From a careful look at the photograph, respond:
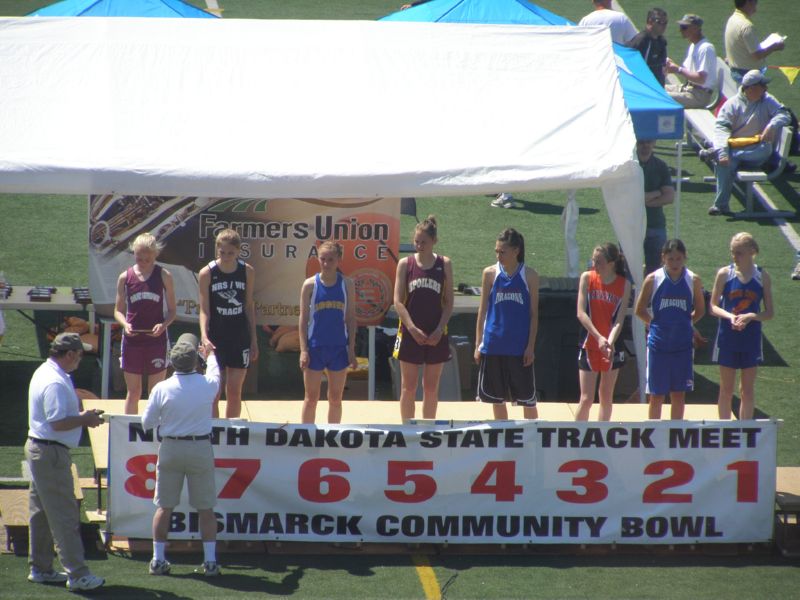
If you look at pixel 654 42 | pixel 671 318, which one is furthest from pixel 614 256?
pixel 654 42

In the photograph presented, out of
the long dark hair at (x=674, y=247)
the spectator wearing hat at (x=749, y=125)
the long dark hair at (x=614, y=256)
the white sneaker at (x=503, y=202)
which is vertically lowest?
the white sneaker at (x=503, y=202)

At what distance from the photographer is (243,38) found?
11.3 meters

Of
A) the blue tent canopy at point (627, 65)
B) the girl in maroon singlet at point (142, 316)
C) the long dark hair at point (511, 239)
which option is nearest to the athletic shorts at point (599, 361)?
the long dark hair at point (511, 239)

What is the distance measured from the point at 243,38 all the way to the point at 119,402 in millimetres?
3462

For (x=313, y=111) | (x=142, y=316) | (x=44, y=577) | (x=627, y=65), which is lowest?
(x=44, y=577)

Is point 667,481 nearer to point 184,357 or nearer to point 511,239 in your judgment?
point 511,239

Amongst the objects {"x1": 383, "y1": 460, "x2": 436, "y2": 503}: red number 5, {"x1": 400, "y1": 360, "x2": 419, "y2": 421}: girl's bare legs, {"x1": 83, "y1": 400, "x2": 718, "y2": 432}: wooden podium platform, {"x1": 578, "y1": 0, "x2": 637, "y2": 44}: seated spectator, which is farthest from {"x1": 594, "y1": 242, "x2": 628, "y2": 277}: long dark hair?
{"x1": 578, "y1": 0, "x2": 637, "y2": 44}: seated spectator

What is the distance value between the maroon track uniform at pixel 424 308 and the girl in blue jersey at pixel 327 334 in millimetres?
416

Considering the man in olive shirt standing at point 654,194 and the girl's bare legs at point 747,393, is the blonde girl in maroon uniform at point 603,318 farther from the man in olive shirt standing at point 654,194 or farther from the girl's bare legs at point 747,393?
the man in olive shirt standing at point 654,194

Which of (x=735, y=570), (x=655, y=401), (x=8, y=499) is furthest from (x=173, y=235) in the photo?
(x=735, y=570)

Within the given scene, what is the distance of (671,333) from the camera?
30.8 ft

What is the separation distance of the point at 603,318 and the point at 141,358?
3.38 meters

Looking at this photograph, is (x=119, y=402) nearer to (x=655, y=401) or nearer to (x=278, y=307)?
(x=278, y=307)

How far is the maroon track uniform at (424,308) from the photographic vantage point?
9.45m
